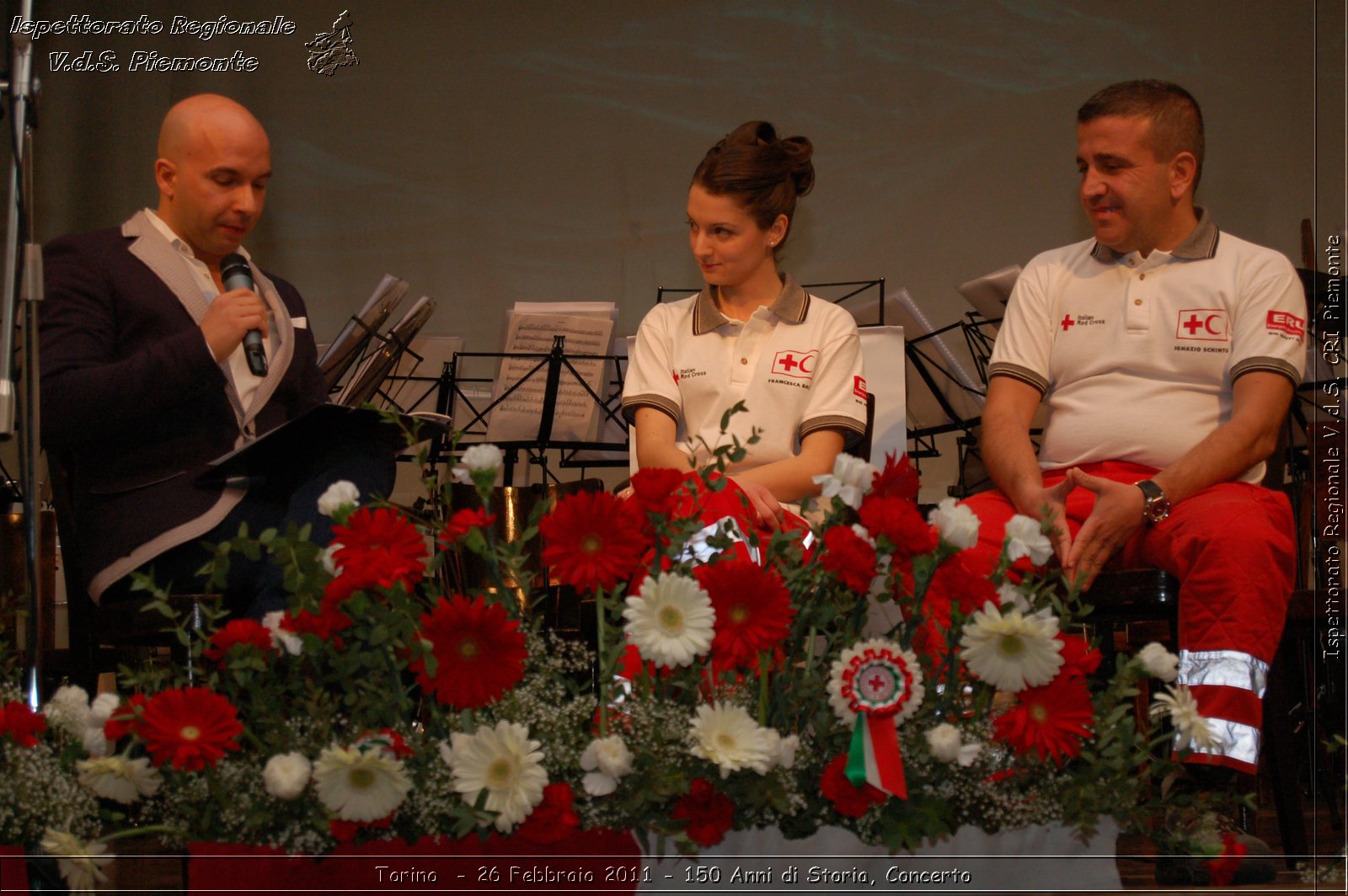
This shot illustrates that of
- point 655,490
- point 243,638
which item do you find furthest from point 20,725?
point 655,490

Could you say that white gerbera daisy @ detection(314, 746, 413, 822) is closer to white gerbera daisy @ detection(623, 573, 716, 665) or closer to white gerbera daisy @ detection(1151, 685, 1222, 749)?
white gerbera daisy @ detection(623, 573, 716, 665)

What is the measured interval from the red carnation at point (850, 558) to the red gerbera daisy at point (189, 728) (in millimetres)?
629

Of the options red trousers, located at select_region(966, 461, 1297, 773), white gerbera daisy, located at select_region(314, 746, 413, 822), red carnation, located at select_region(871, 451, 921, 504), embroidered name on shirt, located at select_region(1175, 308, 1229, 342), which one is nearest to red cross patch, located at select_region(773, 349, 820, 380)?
red trousers, located at select_region(966, 461, 1297, 773)

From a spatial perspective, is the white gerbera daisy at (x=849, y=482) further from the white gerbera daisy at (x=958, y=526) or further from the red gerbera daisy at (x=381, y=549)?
the red gerbera daisy at (x=381, y=549)

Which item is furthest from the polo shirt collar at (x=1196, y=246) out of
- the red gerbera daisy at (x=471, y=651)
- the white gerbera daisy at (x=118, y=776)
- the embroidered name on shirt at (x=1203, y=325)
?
the white gerbera daisy at (x=118, y=776)

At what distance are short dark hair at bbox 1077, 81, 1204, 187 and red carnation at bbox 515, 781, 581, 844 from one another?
1719mm

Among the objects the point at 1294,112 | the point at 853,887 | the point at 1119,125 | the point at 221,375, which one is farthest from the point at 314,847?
the point at 1294,112

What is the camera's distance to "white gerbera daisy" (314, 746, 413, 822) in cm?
124

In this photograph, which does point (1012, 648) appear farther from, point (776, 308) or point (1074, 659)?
point (776, 308)

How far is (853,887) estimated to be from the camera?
1354 millimetres

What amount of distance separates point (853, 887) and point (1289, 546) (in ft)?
3.52

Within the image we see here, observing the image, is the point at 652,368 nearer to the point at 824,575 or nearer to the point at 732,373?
the point at 732,373

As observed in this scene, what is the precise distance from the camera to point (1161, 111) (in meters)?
2.39

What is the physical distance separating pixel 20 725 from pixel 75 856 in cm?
18
